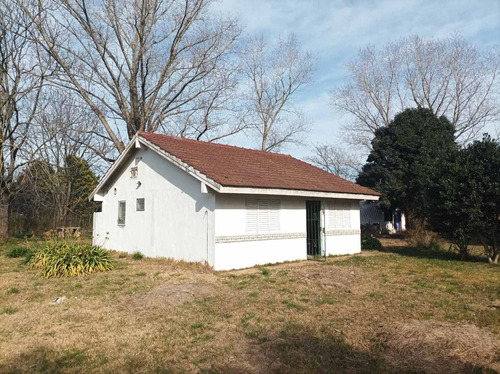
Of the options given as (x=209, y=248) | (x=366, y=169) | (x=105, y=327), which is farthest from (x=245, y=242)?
(x=366, y=169)

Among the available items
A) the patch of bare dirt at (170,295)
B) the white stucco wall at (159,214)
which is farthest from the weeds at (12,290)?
the white stucco wall at (159,214)

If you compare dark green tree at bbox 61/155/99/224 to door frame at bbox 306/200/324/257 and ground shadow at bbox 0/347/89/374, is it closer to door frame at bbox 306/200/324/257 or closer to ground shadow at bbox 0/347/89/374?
door frame at bbox 306/200/324/257

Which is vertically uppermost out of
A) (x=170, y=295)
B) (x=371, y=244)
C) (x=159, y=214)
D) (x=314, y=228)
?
(x=159, y=214)

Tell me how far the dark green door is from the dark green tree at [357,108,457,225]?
1156 centimetres

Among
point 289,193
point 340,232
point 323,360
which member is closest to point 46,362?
point 323,360

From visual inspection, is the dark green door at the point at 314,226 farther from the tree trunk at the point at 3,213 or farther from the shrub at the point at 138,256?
the tree trunk at the point at 3,213

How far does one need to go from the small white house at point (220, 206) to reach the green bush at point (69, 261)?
7.15 ft

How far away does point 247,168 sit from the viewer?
13461 millimetres

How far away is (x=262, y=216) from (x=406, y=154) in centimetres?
1730

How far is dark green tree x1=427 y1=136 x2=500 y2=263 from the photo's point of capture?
12.5 m

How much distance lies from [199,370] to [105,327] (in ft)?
8.03

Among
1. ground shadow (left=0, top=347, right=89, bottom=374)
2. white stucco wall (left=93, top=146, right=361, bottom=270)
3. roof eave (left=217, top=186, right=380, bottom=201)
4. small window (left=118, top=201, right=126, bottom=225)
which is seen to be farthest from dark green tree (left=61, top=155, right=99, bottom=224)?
ground shadow (left=0, top=347, right=89, bottom=374)

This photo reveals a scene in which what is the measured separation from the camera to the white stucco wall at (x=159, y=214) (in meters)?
11.5

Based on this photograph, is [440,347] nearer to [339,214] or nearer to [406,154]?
[339,214]
